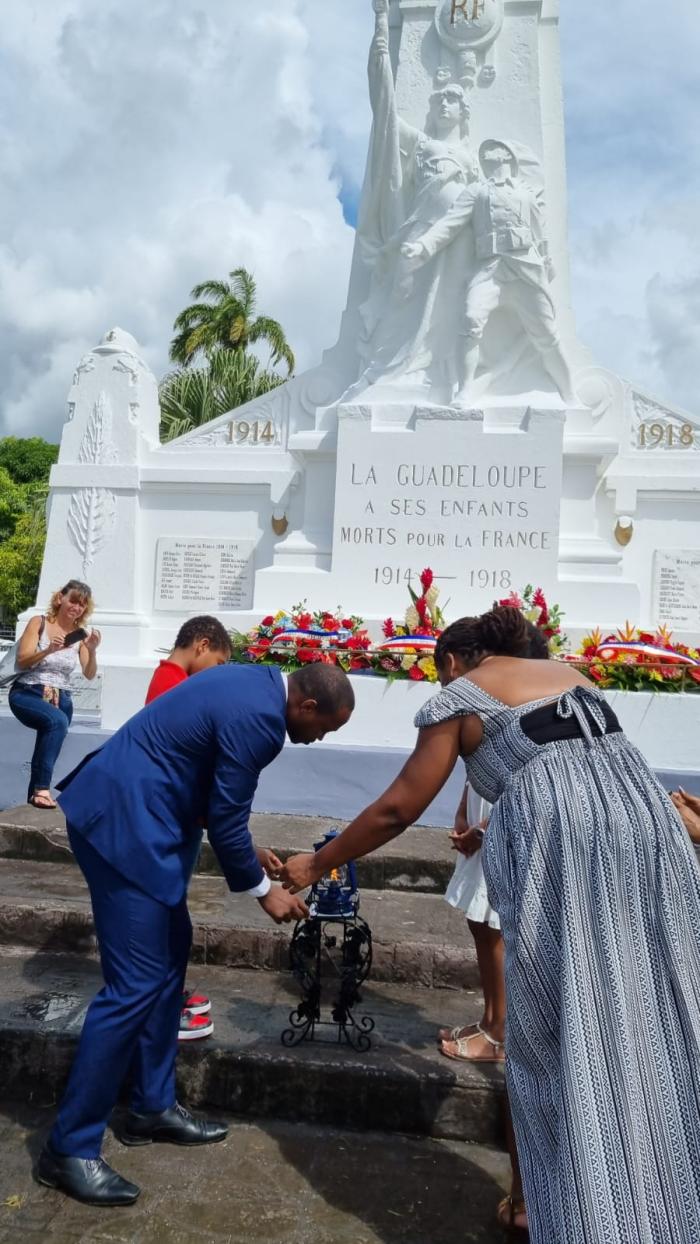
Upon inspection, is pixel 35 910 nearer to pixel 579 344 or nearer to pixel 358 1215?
pixel 358 1215

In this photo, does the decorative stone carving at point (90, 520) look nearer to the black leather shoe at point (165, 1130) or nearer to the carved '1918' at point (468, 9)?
the carved '1918' at point (468, 9)

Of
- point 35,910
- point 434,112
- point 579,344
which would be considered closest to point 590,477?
point 579,344

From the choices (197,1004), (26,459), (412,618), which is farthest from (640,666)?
(26,459)

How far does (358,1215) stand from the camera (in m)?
2.66

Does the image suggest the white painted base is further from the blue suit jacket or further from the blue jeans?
the blue suit jacket

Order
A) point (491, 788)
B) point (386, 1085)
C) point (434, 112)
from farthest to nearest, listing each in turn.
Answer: point (434, 112) → point (386, 1085) → point (491, 788)

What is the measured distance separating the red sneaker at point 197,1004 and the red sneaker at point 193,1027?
0.05ft

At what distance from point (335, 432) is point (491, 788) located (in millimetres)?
6596

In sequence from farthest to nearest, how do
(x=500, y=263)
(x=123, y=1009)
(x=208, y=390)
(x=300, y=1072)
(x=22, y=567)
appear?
(x=22, y=567) → (x=208, y=390) → (x=500, y=263) → (x=300, y=1072) → (x=123, y=1009)

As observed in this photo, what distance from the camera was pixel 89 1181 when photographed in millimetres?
2635

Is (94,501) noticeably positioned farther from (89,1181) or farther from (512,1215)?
(512,1215)

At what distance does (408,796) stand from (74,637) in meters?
4.17

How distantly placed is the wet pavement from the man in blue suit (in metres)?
0.10

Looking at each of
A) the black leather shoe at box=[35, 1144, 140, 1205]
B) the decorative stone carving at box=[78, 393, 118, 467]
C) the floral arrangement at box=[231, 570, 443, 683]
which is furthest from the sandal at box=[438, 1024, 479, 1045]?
the decorative stone carving at box=[78, 393, 118, 467]
